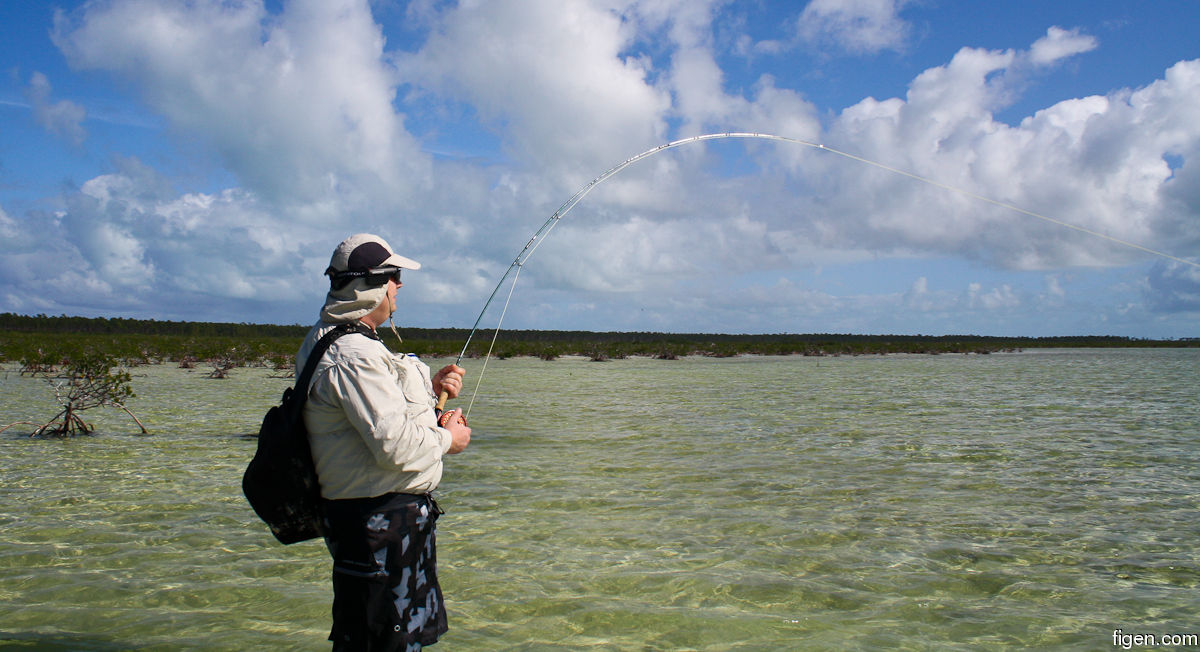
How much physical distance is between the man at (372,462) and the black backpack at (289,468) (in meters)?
0.04

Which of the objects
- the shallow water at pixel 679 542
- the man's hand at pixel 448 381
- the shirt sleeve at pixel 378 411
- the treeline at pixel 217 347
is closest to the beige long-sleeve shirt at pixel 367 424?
the shirt sleeve at pixel 378 411

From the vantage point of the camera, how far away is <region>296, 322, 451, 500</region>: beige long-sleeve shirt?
2.68m

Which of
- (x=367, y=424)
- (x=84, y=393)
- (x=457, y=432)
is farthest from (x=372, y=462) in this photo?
(x=84, y=393)

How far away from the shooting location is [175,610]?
5.18m

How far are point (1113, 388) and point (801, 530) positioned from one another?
22975 mm

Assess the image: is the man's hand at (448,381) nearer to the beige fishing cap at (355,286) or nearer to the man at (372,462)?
the man at (372,462)

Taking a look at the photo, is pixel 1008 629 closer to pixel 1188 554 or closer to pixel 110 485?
pixel 1188 554

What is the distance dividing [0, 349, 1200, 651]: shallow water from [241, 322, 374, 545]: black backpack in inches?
87.0

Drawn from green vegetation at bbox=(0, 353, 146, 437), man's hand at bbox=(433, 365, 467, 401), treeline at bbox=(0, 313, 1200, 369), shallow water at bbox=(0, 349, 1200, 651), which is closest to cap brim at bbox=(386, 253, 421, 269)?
man's hand at bbox=(433, 365, 467, 401)

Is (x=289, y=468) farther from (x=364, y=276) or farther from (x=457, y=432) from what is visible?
(x=364, y=276)

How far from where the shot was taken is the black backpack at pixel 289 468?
2.77 m

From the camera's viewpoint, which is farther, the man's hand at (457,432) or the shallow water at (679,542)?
the shallow water at (679,542)

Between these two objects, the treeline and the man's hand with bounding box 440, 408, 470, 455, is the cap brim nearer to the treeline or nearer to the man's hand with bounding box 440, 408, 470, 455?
the man's hand with bounding box 440, 408, 470, 455

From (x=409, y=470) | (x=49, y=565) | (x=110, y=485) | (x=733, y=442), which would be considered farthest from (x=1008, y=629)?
(x=110, y=485)
